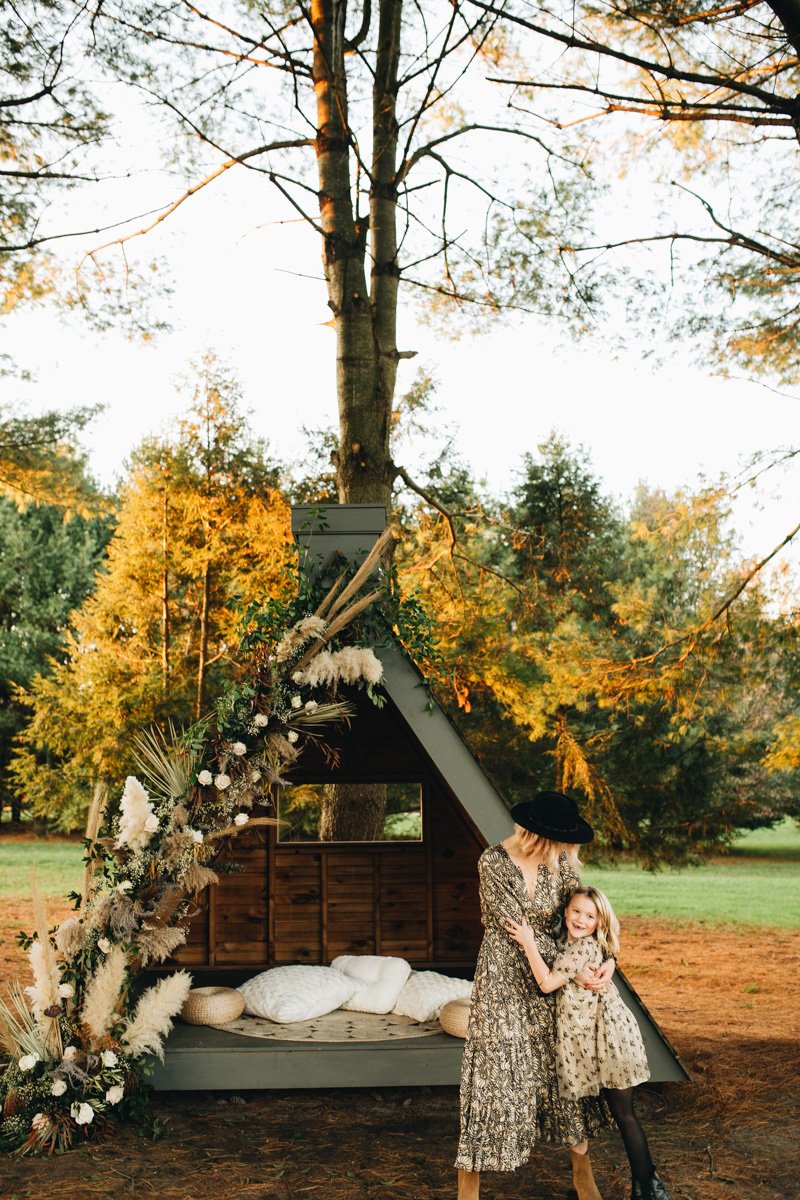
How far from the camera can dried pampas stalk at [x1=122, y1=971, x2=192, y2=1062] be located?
445 cm

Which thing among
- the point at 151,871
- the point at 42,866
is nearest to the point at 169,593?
the point at 42,866

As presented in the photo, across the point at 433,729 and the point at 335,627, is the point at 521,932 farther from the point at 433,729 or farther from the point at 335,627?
the point at 335,627

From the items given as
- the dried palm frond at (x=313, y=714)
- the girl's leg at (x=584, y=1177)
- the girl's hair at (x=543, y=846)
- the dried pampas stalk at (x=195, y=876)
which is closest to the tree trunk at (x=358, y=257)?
the dried palm frond at (x=313, y=714)

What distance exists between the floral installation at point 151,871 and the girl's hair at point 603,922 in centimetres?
143

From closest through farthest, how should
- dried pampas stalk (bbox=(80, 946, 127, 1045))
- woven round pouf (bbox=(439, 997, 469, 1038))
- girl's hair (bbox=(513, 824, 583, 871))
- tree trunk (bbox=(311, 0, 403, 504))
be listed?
girl's hair (bbox=(513, 824, 583, 871)) → dried pampas stalk (bbox=(80, 946, 127, 1045)) → woven round pouf (bbox=(439, 997, 469, 1038)) → tree trunk (bbox=(311, 0, 403, 504))

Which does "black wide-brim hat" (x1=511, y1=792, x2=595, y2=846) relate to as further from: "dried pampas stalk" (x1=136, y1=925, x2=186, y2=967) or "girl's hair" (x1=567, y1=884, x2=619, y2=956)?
"dried pampas stalk" (x1=136, y1=925, x2=186, y2=967)

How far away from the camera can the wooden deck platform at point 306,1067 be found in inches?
189

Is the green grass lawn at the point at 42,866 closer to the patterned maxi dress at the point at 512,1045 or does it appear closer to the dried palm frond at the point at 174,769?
the dried palm frond at the point at 174,769

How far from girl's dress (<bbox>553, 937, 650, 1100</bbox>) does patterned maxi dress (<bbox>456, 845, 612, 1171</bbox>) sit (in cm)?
6

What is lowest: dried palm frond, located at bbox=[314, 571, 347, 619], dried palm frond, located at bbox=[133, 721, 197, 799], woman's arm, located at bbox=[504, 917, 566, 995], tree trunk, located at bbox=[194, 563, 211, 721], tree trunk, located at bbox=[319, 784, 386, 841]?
woman's arm, located at bbox=[504, 917, 566, 995]

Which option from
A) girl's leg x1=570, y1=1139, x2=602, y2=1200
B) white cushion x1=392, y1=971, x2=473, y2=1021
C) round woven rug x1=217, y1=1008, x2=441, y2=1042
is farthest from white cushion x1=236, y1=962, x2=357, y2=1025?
girl's leg x1=570, y1=1139, x2=602, y2=1200

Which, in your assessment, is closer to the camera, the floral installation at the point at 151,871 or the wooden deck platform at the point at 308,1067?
the floral installation at the point at 151,871

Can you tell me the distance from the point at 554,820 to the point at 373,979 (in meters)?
2.67

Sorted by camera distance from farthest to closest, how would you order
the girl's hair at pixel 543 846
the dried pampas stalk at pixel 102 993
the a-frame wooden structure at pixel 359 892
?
the a-frame wooden structure at pixel 359 892 → the dried pampas stalk at pixel 102 993 → the girl's hair at pixel 543 846
